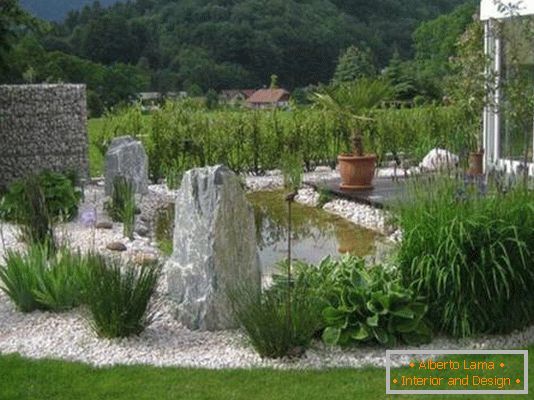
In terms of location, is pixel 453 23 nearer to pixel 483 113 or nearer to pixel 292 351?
pixel 483 113

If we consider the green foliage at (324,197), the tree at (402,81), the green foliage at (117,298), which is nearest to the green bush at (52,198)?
the green foliage at (324,197)

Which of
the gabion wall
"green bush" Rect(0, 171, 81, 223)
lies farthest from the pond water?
the gabion wall

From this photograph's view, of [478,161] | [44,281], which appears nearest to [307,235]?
[478,161]

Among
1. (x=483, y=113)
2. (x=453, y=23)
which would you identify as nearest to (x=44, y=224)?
(x=483, y=113)

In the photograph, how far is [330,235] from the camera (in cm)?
923

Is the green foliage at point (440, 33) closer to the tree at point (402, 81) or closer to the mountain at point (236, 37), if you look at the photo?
the mountain at point (236, 37)

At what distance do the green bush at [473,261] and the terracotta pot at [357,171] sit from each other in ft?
19.7

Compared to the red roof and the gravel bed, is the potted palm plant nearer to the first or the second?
the gravel bed

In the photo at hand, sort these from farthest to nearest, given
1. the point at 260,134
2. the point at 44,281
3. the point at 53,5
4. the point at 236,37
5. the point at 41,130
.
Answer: the point at 53,5 < the point at 236,37 < the point at 260,134 < the point at 41,130 < the point at 44,281

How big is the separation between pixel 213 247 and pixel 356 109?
696 cm

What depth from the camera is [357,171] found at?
445 inches

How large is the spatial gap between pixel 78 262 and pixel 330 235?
12.8ft

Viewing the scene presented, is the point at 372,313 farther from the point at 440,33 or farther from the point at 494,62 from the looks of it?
the point at 440,33

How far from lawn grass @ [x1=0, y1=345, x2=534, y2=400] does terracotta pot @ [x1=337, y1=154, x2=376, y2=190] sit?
263 inches
